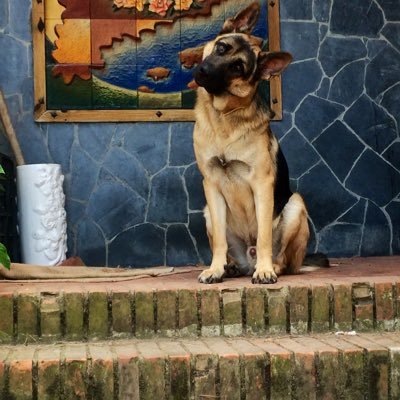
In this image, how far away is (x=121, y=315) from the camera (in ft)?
10.8

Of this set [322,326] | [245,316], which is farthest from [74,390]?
[322,326]

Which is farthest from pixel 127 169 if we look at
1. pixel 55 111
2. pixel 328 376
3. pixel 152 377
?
pixel 328 376

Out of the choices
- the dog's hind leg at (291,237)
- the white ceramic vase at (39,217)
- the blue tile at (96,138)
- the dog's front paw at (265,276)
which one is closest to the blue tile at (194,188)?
the blue tile at (96,138)

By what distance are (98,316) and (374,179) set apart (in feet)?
10.5

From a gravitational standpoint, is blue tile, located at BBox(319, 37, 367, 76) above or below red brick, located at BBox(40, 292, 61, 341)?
above

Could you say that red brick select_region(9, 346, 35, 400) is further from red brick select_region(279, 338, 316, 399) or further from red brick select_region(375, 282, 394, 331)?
red brick select_region(375, 282, 394, 331)

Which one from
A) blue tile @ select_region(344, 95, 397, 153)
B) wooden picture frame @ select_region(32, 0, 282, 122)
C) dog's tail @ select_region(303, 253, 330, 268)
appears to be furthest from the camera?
blue tile @ select_region(344, 95, 397, 153)

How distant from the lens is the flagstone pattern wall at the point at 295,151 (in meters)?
5.45

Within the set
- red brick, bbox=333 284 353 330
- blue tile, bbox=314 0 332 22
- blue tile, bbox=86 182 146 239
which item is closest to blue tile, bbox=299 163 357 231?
blue tile, bbox=314 0 332 22

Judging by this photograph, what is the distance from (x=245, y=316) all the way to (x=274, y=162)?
3.59ft

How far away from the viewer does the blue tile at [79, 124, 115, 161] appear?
5480mm

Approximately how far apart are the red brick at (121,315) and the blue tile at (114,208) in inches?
85.9

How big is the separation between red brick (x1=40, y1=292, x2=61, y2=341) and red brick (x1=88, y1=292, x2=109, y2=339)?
140 millimetres

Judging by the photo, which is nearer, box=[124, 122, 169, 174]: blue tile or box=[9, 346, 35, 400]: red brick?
box=[9, 346, 35, 400]: red brick
